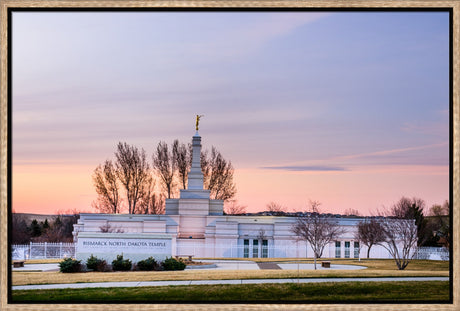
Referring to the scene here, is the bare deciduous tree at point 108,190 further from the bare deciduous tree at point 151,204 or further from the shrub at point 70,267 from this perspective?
the shrub at point 70,267

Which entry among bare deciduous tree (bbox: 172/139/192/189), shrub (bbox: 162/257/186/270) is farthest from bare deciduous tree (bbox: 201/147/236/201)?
shrub (bbox: 162/257/186/270)

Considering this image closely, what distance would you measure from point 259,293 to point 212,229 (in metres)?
31.2

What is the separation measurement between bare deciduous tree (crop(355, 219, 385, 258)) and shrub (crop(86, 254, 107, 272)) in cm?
1808

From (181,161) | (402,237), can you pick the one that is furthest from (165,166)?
(402,237)

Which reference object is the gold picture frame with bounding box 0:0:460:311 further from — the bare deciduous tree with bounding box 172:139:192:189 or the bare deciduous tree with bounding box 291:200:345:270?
the bare deciduous tree with bounding box 172:139:192:189

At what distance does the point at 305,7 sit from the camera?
14.3m

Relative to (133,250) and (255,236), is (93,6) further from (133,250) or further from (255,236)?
(255,236)

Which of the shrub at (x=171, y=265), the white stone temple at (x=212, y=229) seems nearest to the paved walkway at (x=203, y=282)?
the shrub at (x=171, y=265)

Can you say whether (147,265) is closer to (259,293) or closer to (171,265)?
(171,265)

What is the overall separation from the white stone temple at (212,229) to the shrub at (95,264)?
56.0ft

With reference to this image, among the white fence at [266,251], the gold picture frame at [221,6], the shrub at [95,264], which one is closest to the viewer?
the gold picture frame at [221,6]

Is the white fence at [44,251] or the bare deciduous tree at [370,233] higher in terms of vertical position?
the bare deciduous tree at [370,233]

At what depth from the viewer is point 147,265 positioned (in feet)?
84.9

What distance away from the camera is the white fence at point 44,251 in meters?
38.8
